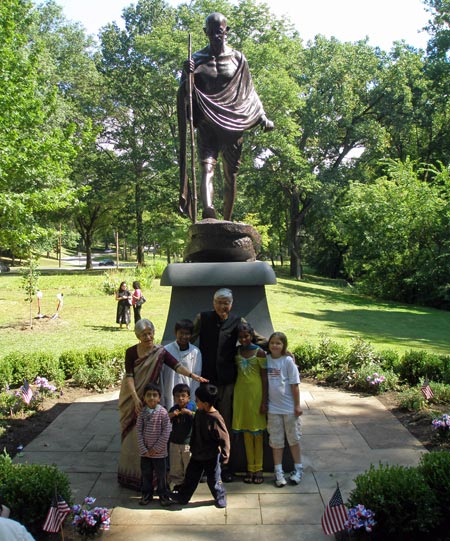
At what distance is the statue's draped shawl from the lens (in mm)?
6398

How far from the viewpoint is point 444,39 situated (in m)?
31.0

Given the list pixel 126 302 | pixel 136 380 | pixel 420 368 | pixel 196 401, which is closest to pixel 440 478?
pixel 196 401

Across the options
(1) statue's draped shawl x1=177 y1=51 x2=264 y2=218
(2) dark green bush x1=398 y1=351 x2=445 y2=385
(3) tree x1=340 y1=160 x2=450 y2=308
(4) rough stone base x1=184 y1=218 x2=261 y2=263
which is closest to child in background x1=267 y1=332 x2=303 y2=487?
(4) rough stone base x1=184 y1=218 x2=261 y2=263

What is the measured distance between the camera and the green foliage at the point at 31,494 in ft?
13.0

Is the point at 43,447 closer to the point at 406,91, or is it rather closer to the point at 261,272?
the point at 261,272

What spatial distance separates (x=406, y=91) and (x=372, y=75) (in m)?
2.52

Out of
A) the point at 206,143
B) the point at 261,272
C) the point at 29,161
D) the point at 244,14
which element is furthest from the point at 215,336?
the point at 244,14

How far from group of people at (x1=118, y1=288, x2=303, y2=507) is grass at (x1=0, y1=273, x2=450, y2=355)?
5972 millimetres

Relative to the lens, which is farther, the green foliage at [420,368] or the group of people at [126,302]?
the group of people at [126,302]

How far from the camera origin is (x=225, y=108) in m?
6.44

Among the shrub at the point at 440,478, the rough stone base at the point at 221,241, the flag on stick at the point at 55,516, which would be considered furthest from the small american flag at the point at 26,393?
the shrub at the point at 440,478

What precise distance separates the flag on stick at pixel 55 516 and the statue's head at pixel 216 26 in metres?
5.27

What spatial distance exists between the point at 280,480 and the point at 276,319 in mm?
11940

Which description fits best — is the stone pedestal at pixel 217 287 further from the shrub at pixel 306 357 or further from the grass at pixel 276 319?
the grass at pixel 276 319
